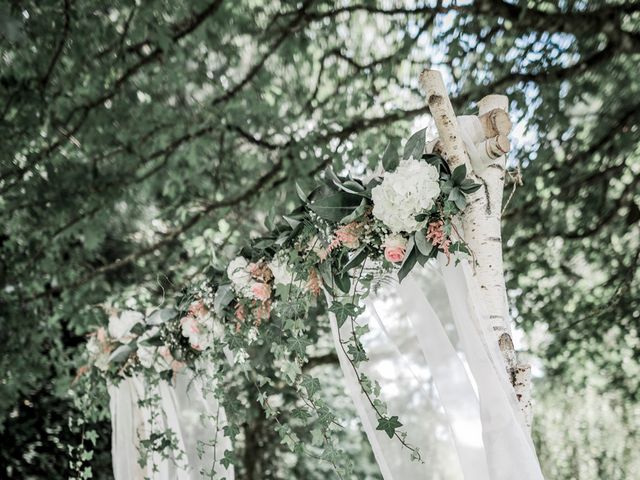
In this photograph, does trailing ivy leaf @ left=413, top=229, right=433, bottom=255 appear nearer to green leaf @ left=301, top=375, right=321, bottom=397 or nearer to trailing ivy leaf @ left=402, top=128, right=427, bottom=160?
trailing ivy leaf @ left=402, top=128, right=427, bottom=160

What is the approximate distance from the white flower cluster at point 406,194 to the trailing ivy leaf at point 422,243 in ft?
0.06

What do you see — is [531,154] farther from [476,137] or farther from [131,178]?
[131,178]

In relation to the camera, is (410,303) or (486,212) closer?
(486,212)

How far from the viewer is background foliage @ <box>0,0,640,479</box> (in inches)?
130

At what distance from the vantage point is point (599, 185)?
152 inches

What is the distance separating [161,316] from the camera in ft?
7.93

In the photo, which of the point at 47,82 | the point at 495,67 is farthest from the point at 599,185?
the point at 47,82

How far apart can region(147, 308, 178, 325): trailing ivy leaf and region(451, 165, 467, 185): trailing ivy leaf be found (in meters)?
1.31

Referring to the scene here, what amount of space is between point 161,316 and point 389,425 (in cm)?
113

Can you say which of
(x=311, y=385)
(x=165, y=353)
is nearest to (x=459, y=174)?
(x=311, y=385)

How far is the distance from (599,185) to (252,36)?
223cm

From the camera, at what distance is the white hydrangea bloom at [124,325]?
260 cm

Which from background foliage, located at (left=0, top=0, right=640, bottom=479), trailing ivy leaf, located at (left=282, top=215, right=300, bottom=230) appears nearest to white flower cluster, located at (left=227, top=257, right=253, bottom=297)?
trailing ivy leaf, located at (left=282, top=215, right=300, bottom=230)

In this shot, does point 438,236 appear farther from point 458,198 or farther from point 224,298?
point 224,298
